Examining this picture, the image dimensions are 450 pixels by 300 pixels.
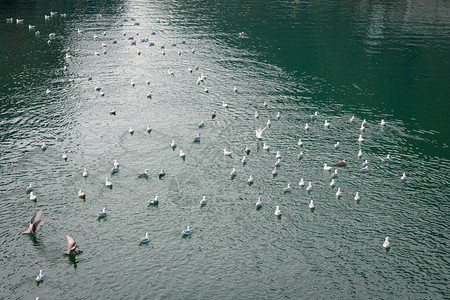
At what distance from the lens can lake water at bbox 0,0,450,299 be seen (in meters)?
59.5

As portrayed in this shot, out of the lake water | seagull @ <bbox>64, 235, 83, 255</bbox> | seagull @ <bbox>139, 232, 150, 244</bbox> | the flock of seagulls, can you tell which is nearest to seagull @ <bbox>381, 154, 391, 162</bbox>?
the flock of seagulls

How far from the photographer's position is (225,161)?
82.4 metres

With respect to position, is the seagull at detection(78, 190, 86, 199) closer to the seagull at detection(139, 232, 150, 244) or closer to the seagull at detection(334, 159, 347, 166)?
the seagull at detection(139, 232, 150, 244)

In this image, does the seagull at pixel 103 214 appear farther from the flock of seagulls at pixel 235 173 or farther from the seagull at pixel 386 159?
the seagull at pixel 386 159

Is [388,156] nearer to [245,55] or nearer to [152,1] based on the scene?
[245,55]

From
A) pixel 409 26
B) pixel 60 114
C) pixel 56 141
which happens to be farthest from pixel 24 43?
pixel 409 26

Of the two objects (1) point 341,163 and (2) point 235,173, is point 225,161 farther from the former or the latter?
(1) point 341,163

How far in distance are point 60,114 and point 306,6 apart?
11328cm

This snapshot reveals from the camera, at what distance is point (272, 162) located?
270 ft

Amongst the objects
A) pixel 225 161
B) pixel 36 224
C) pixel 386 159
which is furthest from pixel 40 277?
pixel 386 159

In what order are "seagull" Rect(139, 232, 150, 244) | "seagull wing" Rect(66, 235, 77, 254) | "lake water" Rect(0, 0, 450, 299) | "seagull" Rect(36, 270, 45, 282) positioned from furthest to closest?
"seagull" Rect(139, 232, 150, 244) < "seagull wing" Rect(66, 235, 77, 254) < "lake water" Rect(0, 0, 450, 299) < "seagull" Rect(36, 270, 45, 282)

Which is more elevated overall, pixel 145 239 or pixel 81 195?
pixel 81 195

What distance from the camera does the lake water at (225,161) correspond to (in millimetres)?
59531

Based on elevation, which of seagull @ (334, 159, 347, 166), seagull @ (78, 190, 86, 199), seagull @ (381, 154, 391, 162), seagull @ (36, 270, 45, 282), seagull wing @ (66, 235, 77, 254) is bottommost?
seagull @ (36, 270, 45, 282)
